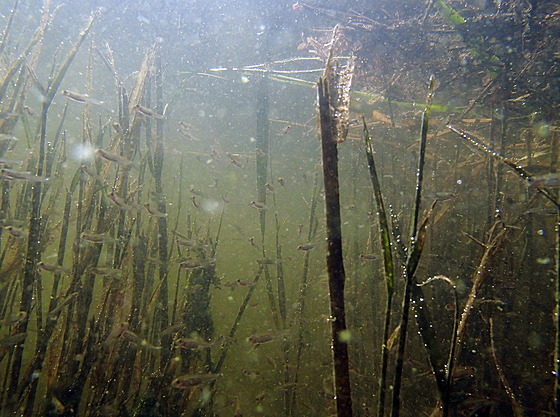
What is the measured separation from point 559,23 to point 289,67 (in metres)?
9.70

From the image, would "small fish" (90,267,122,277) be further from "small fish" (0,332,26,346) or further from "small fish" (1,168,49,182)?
"small fish" (1,168,49,182)

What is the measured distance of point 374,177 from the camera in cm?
107

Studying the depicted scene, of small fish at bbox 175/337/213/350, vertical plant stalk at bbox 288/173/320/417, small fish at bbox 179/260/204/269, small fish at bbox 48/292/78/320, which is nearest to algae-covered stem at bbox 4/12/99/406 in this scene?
small fish at bbox 48/292/78/320

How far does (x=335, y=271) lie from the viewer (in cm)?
108

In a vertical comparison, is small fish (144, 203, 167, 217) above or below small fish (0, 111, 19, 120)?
below

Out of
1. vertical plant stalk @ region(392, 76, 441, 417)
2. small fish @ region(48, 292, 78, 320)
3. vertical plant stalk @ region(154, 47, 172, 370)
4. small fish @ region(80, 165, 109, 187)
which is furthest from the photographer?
vertical plant stalk @ region(154, 47, 172, 370)

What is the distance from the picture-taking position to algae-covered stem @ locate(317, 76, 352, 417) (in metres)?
1.07

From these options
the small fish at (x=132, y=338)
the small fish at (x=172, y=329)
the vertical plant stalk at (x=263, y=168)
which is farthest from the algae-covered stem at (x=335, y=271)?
the vertical plant stalk at (x=263, y=168)

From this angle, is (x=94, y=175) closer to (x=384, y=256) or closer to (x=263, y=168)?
(x=263, y=168)

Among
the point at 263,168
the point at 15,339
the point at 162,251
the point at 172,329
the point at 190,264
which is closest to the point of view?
the point at 15,339

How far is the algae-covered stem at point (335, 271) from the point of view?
1.07 meters

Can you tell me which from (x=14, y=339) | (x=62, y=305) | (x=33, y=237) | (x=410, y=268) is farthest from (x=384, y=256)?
(x=14, y=339)

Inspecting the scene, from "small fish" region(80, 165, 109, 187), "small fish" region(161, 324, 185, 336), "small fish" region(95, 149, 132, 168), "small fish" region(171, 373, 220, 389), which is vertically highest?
"small fish" region(95, 149, 132, 168)

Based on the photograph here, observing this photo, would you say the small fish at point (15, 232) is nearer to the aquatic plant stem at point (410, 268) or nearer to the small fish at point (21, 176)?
the small fish at point (21, 176)
